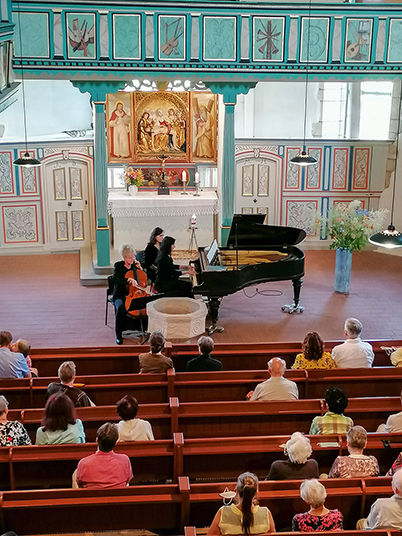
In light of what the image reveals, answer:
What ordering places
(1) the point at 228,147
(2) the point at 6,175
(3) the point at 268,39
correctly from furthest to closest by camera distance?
(2) the point at 6,175
(1) the point at 228,147
(3) the point at 268,39

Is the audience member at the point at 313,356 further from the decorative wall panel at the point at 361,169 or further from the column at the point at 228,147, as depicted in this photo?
the decorative wall panel at the point at 361,169

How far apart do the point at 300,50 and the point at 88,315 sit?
20.7 ft

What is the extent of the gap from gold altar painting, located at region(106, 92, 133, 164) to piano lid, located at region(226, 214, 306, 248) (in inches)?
172

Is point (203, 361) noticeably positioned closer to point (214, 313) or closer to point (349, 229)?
point (214, 313)

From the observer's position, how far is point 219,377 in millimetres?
7602

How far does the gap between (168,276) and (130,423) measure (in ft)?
15.9

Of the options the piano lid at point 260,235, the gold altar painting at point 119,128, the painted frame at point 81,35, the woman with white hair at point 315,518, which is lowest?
the woman with white hair at point 315,518

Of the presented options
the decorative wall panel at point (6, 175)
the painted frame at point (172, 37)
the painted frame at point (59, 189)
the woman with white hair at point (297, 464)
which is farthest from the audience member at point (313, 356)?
the decorative wall panel at point (6, 175)

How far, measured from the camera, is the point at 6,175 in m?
15.4

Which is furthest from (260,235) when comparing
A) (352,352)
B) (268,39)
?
(352,352)

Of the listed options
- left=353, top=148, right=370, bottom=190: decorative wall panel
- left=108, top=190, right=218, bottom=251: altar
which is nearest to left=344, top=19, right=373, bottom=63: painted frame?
left=353, top=148, right=370, bottom=190: decorative wall panel

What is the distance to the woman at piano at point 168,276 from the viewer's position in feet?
35.7

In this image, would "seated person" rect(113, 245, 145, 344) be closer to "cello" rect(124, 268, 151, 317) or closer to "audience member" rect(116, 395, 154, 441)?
"cello" rect(124, 268, 151, 317)

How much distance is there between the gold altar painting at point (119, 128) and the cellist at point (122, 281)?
5626mm
